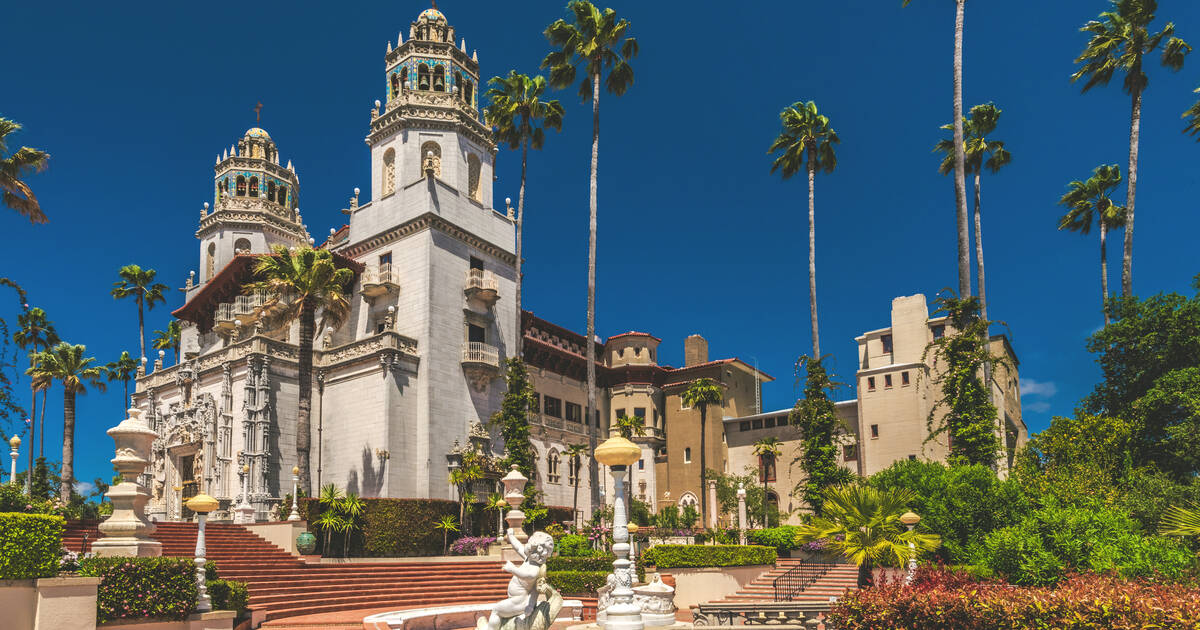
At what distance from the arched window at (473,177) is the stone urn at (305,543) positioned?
22165 mm

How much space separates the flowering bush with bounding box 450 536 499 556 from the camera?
3466 cm

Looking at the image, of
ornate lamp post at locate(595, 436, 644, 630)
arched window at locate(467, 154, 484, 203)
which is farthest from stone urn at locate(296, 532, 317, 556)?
arched window at locate(467, 154, 484, 203)

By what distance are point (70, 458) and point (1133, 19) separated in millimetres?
61182

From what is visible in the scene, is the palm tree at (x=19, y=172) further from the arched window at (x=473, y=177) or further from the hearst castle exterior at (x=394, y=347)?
the arched window at (x=473, y=177)

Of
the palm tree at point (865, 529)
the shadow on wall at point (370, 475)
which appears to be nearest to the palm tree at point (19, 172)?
the shadow on wall at point (370, 475)

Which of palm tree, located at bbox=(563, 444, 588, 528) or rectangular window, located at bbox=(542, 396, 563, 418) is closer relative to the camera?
palm tree, located at bbox=(563, 444, 588, 528)

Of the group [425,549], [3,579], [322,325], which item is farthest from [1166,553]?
[322,325]

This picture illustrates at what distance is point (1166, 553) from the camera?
17781mm

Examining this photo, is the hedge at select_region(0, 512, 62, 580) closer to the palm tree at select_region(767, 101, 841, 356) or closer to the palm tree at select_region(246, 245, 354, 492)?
the palm tree at select_region(246, 245, 354, 492)

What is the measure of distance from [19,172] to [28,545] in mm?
16607

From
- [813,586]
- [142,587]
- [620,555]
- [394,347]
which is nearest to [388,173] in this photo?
[394,347]

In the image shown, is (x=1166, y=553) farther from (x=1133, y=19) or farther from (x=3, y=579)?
(x=1133, y=19)

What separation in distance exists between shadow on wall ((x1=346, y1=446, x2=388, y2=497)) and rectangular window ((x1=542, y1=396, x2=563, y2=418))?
13886 mm

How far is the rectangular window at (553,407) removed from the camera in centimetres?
5078
